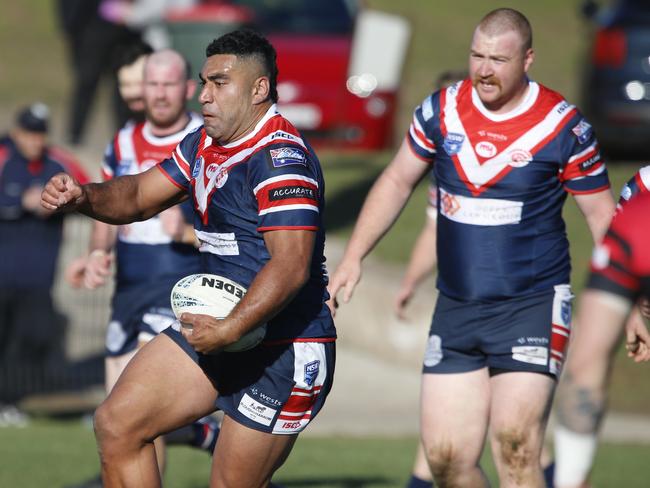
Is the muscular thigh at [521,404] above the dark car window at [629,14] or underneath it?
underneath

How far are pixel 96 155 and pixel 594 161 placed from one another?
1063 cm

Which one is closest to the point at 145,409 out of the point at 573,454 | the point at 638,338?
the point at 573,454

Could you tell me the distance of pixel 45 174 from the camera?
412 inches

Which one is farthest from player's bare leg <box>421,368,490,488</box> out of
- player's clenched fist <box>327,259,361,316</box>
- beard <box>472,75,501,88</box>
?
beard <box>472,75,501,88</box>

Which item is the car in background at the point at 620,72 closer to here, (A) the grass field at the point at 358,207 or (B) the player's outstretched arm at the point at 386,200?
(A) the grass field at the point at 358,207

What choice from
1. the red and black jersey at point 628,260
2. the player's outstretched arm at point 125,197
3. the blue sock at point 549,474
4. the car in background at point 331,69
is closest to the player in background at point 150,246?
the player's outstretched arm at point 125,197

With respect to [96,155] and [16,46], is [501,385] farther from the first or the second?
[16,46]

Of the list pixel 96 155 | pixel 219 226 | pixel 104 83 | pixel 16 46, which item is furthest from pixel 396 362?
pixel 16 46

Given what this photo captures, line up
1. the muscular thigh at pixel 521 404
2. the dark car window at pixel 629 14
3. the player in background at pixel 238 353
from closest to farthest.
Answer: the player in background at pixel 238 353
the muscular thigh at pixel 521 404
the dark car window at pixel 629 14

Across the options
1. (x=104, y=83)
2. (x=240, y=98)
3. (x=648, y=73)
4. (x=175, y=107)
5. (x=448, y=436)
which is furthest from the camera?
(x=104, y=83)

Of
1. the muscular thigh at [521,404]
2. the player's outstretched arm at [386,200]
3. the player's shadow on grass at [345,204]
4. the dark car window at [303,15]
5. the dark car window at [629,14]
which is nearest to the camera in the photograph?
the muscular thigh at [521,404]

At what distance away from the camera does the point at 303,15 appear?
50.3ft

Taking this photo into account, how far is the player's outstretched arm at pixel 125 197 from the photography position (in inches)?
206

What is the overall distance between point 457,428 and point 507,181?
44.0 inches
